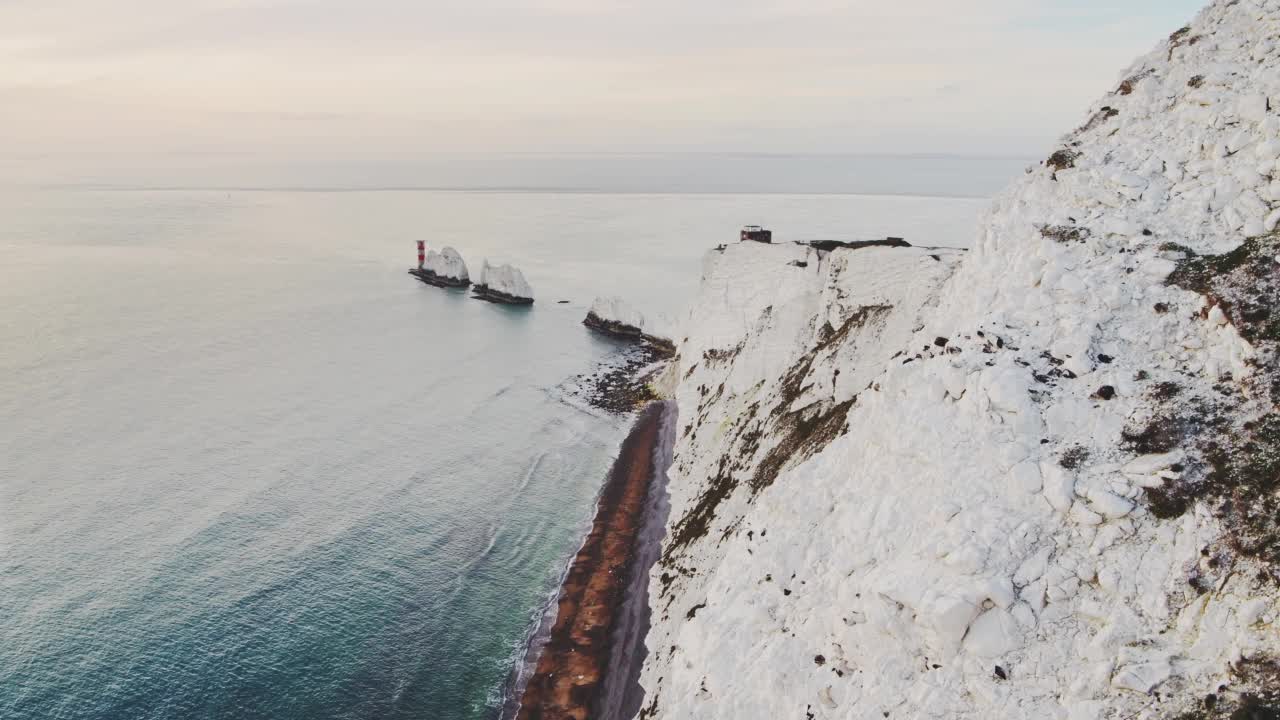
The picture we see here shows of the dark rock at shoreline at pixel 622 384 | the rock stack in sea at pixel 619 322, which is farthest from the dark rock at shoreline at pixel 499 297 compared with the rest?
the dark rock at shoreline at pixel 622 384

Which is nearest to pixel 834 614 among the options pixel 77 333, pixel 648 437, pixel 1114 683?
pixel 1114 683

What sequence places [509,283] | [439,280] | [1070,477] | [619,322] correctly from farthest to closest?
[439,280], [509,283], [619,322], [1070,477]

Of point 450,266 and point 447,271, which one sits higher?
point 450,266

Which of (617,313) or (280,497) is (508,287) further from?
(280,497)

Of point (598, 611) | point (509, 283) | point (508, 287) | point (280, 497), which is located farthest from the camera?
point (508, 287)

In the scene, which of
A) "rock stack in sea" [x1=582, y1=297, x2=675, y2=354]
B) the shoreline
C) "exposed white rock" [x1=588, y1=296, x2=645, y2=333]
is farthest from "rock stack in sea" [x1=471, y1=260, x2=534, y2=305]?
the shoreline

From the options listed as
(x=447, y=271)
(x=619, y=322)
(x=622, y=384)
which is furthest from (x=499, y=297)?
(x=622, y=384)

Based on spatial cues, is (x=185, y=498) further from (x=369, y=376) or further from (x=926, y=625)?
(x=926, y=625)
